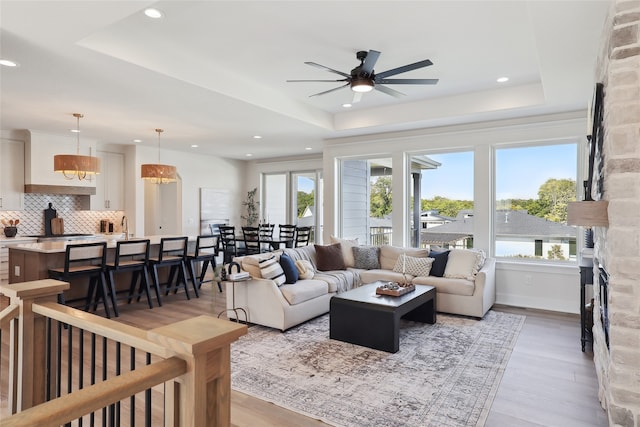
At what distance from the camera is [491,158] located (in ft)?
18.8

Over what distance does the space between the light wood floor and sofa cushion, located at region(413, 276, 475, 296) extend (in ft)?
2.41

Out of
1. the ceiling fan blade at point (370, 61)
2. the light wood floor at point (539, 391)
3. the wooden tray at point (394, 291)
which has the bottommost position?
the light wood floor at point (539, 391)

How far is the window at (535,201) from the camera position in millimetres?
5301

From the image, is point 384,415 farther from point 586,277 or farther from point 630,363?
point 586,277

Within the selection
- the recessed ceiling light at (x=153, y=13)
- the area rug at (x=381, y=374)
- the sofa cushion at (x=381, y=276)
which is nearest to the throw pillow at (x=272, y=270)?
the area rug at (x=381, y=374)

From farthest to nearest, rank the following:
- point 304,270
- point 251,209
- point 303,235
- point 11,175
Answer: point 251,209 < point 303,235 < point 11,175 < point 304,270

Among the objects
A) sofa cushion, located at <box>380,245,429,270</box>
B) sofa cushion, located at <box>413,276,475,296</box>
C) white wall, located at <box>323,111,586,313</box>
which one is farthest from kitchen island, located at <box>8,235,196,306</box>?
white wall, located at <box>323,111,586,313</box>

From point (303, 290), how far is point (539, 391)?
2466 mm

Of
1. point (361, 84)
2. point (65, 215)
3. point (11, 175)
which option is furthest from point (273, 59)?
point (65, 215)

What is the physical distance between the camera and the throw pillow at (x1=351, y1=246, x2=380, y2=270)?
5984 mm

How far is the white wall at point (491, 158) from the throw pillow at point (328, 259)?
1278 mm

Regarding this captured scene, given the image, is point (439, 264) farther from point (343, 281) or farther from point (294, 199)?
point (294, 199)

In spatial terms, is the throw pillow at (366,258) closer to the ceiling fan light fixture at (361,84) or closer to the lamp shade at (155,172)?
the ceiling fan light fixture at (361,84)

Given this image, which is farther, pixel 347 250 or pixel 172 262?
pixel 347 250
